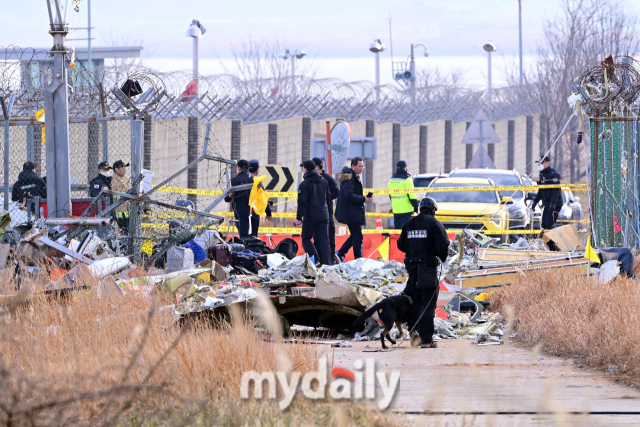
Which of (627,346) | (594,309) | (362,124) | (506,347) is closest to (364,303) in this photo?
(506,347)

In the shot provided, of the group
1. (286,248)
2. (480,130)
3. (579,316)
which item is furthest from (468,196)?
(579,316)

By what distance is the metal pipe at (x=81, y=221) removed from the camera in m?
10.5

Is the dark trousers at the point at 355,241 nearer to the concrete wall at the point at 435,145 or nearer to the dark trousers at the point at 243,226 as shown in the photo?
the dark trousers at the point at 243,226

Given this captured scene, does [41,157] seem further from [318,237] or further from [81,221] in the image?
[81,221]

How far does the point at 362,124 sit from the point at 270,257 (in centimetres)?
2575

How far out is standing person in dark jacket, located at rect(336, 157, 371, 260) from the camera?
15570 mm

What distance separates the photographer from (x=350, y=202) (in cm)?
1562

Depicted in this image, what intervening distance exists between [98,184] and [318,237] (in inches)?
135

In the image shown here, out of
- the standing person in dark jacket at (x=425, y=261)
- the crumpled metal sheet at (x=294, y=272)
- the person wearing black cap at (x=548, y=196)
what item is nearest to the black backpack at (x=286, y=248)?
the crumpled metal sheet at (x=294, y=272)

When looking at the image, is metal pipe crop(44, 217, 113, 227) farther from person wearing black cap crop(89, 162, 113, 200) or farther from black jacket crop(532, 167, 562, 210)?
black jacket crop(532, 167, 562, 210)

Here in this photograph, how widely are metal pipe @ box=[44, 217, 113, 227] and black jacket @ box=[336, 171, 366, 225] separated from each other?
5.51m

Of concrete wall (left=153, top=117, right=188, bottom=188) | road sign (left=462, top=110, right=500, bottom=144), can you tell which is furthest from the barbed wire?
road sign (left=462, top=110, right=500, bottom=144)

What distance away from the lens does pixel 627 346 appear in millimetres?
7547

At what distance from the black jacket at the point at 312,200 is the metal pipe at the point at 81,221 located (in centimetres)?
437
